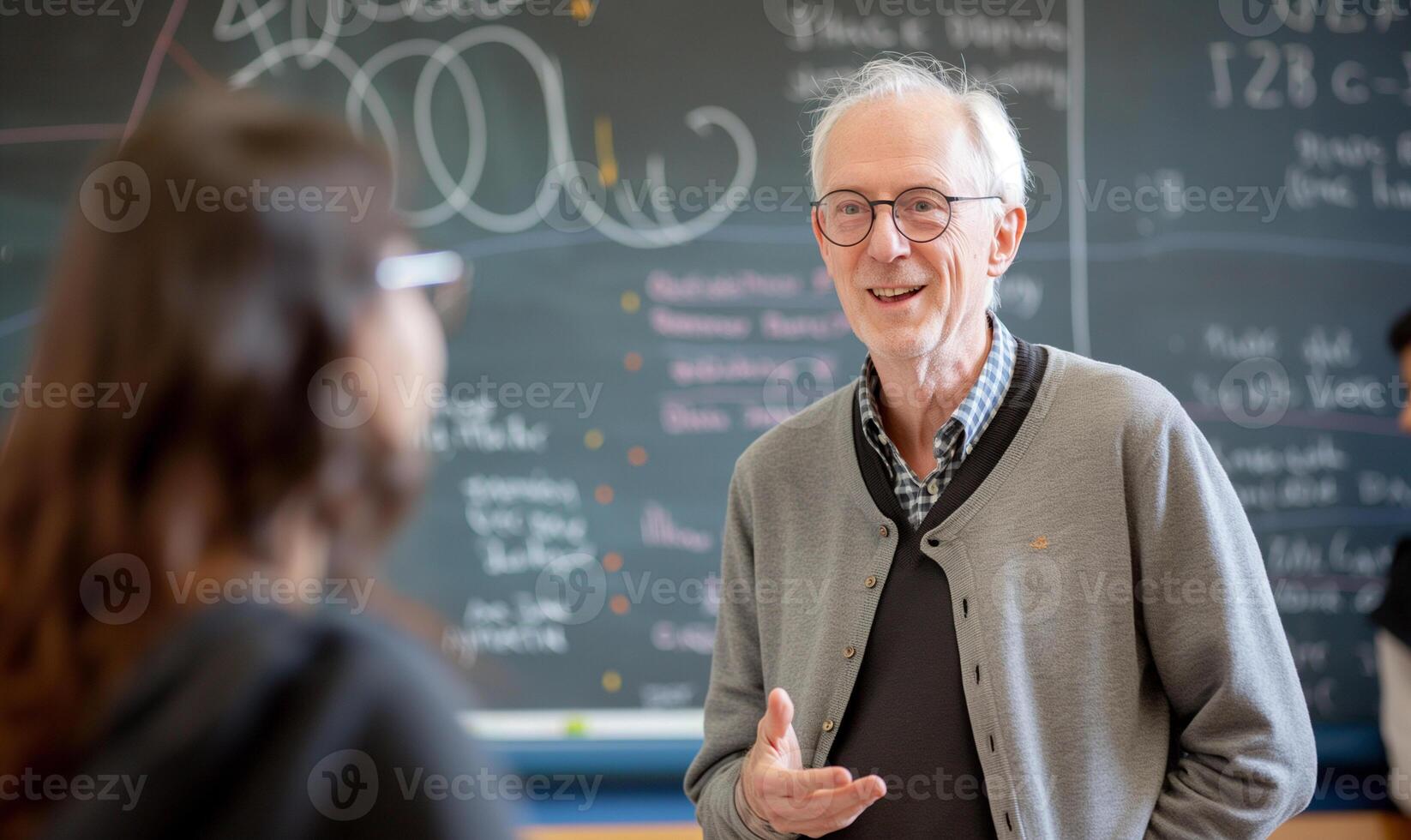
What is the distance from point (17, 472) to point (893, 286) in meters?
1.11

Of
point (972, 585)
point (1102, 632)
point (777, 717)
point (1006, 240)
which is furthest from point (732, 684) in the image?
point (1006, 240)

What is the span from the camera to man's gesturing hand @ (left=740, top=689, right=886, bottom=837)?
127 cm

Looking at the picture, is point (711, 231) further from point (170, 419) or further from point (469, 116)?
point (170, 419)

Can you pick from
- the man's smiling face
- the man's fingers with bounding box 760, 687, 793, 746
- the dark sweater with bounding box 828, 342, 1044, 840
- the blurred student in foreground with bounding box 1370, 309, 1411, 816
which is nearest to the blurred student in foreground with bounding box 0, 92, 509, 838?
the man's fingers with bounding box 760, 687, 793, 746

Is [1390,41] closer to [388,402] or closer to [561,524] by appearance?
[561,524]

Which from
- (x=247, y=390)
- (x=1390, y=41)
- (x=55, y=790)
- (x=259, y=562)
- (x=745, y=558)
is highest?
(x=1390, y=41)

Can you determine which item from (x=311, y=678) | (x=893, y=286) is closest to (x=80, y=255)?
(x=311, y=678)

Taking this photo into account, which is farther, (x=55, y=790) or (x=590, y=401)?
(x=590, y=401)

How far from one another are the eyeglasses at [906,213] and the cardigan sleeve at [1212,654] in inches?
15.6

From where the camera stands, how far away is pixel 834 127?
1621 mm

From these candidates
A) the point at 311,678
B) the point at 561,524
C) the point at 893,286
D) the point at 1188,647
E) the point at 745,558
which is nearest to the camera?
the point at 311,678

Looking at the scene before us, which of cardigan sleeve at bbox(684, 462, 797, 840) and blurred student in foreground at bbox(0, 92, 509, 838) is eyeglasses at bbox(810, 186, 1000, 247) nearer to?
cardigan sleeve at bbox(684, 462, 797, 840)

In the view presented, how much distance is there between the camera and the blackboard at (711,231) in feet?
8.52

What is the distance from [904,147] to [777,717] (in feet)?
2.56
